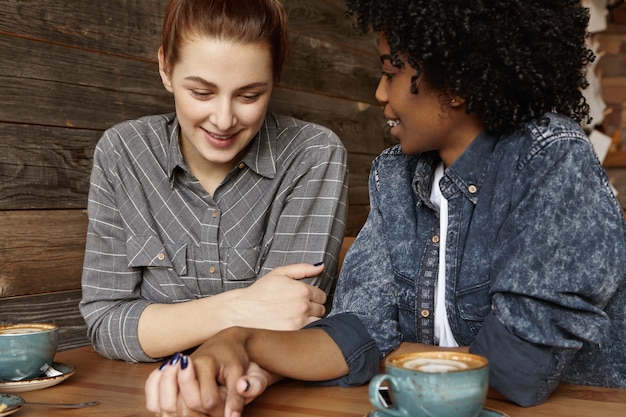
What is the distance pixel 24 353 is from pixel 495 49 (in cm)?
83

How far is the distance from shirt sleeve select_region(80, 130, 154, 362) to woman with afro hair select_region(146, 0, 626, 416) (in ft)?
1.33

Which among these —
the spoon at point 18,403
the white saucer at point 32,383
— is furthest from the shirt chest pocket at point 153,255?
the spoon at point 18,403

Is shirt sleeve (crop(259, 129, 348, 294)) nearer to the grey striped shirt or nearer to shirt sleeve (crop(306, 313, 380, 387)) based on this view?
the grey striped shirt

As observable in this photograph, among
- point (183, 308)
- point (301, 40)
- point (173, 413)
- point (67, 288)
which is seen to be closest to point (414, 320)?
point (183, 308)

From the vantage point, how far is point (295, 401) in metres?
1.06

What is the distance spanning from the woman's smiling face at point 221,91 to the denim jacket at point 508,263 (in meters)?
0.28

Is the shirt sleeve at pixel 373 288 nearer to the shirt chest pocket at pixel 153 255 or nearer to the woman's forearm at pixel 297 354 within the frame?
the woman's forearm at pixel 297 354

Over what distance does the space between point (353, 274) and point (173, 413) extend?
0.48 meters

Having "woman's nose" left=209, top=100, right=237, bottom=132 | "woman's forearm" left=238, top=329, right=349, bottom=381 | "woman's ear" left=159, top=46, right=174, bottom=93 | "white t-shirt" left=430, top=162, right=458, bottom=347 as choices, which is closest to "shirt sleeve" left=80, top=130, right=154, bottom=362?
"woman's ear" left=159, top=46, right=174, bottom=93

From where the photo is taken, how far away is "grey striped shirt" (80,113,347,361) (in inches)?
60.7

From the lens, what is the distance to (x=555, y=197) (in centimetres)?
107

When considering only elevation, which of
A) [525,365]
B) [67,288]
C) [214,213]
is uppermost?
[214,213]

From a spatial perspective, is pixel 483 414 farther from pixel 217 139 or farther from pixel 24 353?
pixel 217 139

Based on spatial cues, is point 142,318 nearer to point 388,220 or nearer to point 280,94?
point 388,220
